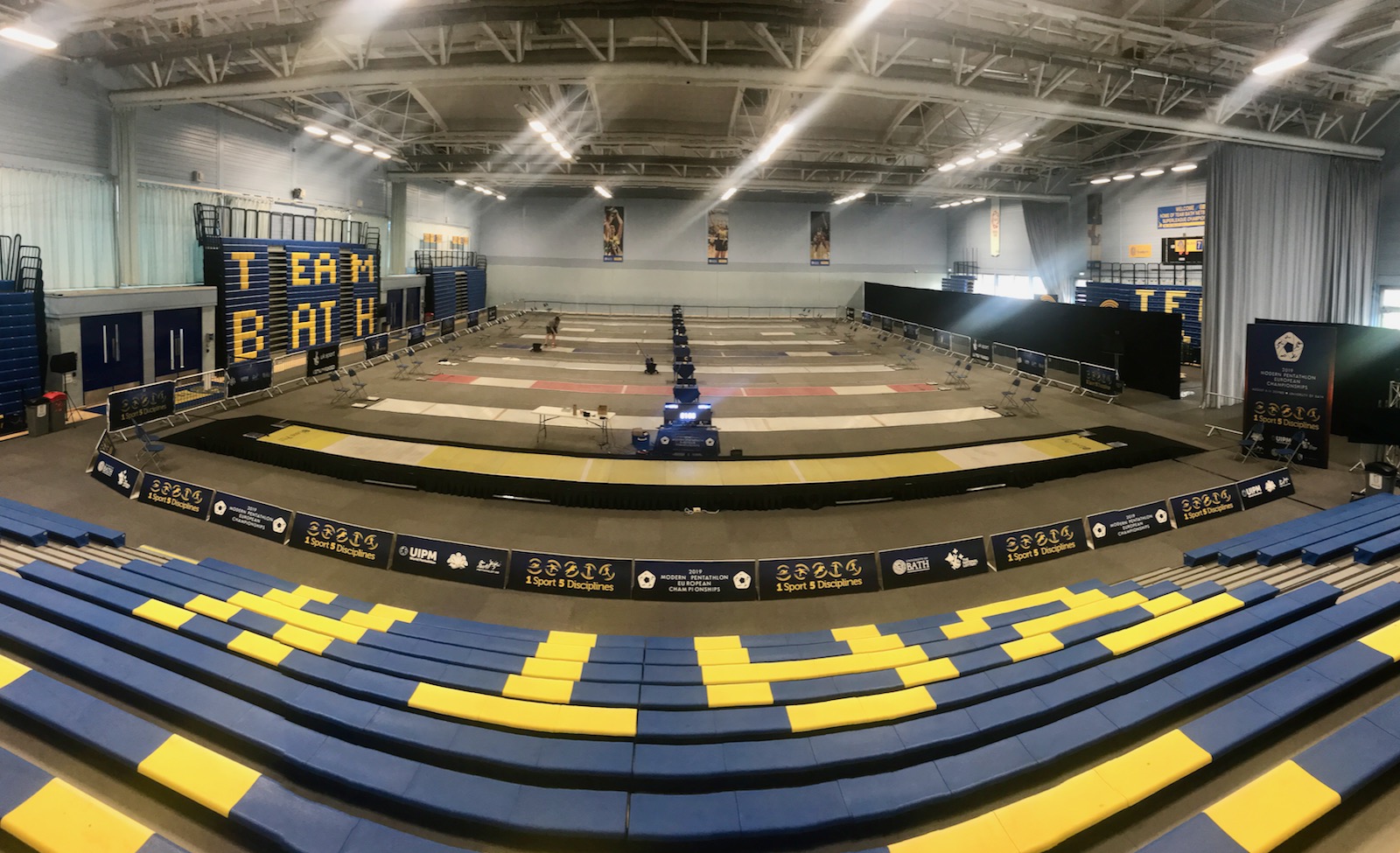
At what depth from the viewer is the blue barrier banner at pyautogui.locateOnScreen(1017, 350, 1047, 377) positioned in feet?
68.3

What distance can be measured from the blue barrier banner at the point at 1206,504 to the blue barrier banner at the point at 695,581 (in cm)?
751

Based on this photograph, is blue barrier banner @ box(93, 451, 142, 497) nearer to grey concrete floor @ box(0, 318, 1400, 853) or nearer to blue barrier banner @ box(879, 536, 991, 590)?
grey concrete floor @ box(0, 318, 1400, 853)

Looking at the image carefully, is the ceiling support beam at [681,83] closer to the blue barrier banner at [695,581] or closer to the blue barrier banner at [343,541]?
the blue barrier banner at [343,541]

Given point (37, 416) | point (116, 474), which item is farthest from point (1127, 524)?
point (37, 416)

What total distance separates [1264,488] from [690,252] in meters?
36.1

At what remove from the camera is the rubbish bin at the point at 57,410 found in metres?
13.8

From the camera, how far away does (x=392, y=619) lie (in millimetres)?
6766

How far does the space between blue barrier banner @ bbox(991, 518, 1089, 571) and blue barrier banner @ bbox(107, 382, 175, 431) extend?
16176 mm

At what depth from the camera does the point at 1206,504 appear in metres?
10.7

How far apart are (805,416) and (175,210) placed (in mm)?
20216

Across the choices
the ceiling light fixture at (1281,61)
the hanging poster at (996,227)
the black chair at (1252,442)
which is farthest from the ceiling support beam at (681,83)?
the hanging poster at (996,227)

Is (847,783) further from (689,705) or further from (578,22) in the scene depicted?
(578,22)

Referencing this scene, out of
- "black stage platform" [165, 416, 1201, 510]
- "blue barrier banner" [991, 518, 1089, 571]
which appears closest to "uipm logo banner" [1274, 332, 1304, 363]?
"black stage platform" [165, 416, 1201, 510]

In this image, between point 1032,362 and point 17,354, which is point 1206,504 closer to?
point 1032,362
